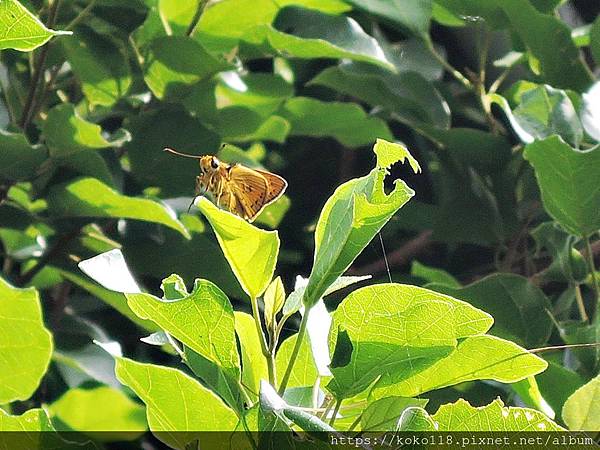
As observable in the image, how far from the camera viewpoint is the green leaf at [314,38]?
3.16 ft

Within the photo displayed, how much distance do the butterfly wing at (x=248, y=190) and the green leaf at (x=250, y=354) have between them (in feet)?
0.56

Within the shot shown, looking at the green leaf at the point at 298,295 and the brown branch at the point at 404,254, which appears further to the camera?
the brown branch at the point at 404,254

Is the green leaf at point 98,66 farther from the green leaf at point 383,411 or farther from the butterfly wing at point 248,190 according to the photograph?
the green leaf at point 383,411

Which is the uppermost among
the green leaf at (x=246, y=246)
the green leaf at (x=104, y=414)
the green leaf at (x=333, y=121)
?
the green leaf at (x=246, y=246)

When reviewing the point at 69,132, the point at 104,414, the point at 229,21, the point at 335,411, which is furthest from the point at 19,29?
the point at 104,414

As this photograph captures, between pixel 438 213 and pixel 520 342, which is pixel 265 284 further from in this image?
pixel 438 213

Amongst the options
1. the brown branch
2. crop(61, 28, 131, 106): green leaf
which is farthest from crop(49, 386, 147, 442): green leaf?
crop(61, 28, 131, 106): green leaf

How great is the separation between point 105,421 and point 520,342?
31.1 inches

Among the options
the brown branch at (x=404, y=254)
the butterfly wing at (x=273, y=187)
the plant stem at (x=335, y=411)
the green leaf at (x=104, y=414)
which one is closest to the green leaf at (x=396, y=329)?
the plant stem at (x=335, y=411)

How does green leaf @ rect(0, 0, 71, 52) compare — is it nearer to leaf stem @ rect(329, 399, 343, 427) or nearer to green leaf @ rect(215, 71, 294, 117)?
leaf stem @ rect(329, 399, 343, 427)

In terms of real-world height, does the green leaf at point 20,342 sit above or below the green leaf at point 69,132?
below

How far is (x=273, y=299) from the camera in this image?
566 mm

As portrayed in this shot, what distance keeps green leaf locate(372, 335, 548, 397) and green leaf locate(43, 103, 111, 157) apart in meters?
0.45

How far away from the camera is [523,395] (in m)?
0.65
